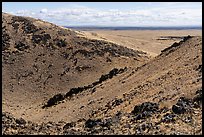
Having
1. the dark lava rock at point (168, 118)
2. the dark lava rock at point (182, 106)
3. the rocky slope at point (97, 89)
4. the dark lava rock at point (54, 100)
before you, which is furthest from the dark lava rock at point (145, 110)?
the dark lava rock at point (54, 100)

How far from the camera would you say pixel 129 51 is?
5903 centimetres

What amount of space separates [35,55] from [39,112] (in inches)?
812

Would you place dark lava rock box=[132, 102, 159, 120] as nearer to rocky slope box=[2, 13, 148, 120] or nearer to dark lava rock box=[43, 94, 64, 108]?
dark lava rock box=[43, 94, 64, 108]

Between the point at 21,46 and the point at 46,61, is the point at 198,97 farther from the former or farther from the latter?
the point at 21,46

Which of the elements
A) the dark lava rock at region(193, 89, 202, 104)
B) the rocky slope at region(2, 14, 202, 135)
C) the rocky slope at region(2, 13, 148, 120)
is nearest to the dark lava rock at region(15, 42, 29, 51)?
the rocky slope at region(2, 13, 148, 120)

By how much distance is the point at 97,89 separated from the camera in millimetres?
37375

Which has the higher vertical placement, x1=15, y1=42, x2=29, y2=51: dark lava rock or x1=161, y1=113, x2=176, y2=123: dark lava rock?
x1=15, y1=42, x2=29, y2=51: dark lava rock

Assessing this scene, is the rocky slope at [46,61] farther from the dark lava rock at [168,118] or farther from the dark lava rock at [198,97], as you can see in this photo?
the dark lava rock at [168,118]

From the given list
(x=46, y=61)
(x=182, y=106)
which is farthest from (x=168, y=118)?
(x=46, y=61)

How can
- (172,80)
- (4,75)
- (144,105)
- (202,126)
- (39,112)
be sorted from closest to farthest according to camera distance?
1. (202,126)
2. (144,105)
3. (172,80)
4. (39,112)
5. (4,75)

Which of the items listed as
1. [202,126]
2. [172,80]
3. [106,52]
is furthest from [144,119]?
[106,52]

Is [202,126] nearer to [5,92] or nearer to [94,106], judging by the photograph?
[94,106]

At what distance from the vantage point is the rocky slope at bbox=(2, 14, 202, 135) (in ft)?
68.1

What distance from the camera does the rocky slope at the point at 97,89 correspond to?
20750 mm
